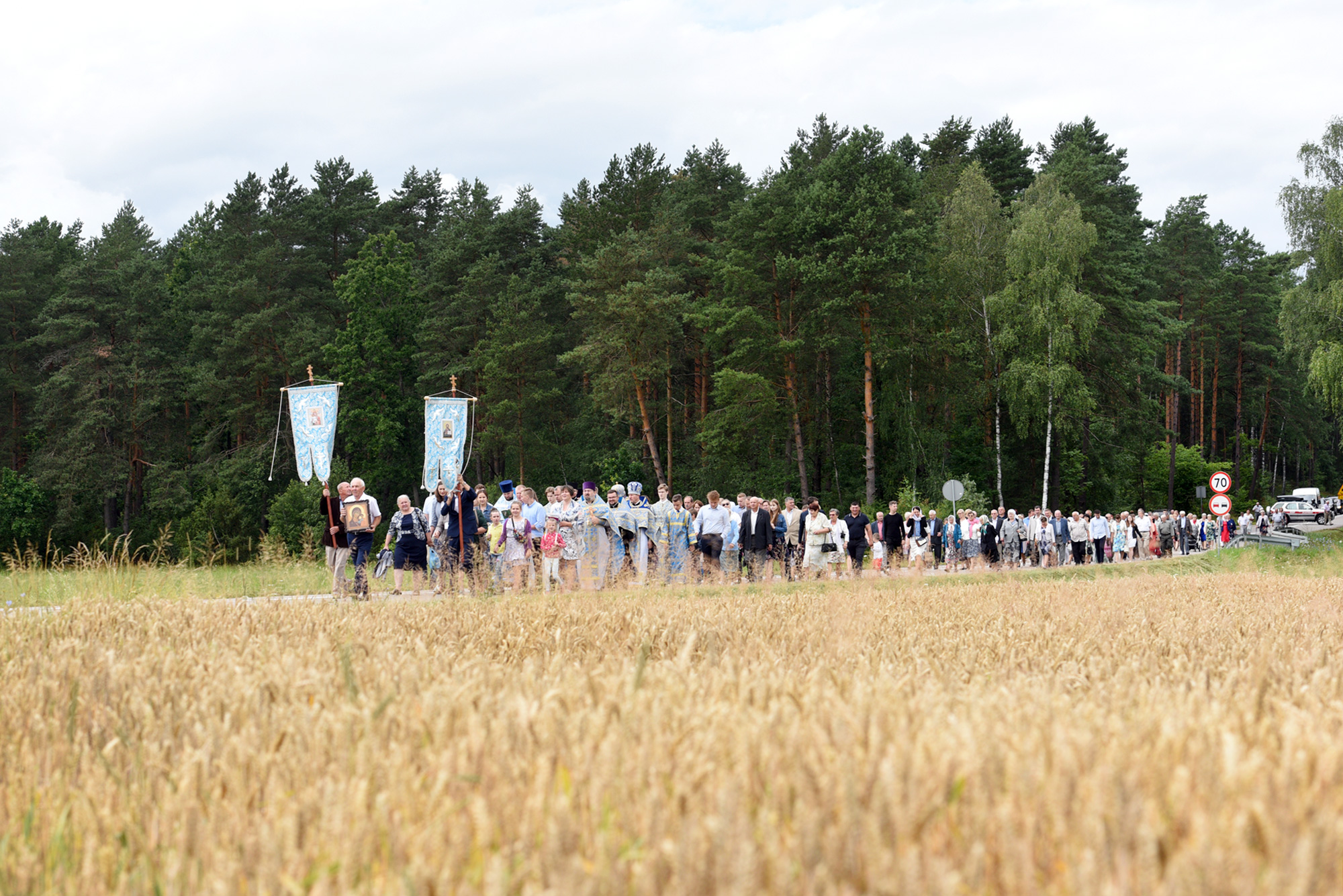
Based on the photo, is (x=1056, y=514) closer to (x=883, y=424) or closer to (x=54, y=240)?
(x=883, y=424)

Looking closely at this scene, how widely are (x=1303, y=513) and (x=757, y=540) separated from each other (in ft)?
212

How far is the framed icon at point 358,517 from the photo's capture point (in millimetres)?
15125

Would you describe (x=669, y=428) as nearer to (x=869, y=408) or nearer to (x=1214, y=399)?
(x=869, y=408)

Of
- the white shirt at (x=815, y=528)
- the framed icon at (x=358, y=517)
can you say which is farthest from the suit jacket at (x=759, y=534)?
the framed icon at (x=358, y=517)

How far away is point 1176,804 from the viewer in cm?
161

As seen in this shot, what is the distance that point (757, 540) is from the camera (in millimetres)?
19578

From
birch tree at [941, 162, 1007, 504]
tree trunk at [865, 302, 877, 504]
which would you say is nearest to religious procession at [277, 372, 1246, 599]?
tree trunk at [865, 302, 877, 504]

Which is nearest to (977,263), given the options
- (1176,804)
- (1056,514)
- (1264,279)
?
(1056,514)

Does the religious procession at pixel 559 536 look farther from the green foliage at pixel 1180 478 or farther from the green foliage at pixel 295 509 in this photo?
the green foliage at pixel 1180 478

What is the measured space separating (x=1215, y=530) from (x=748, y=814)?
50.0 m

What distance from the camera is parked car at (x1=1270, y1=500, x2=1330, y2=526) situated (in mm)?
69812

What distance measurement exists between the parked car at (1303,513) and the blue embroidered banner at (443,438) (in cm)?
6624

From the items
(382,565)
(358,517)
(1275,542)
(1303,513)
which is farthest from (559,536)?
(1303,513)

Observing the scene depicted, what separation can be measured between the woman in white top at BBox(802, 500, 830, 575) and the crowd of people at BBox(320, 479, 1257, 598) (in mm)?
30
